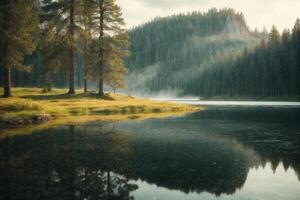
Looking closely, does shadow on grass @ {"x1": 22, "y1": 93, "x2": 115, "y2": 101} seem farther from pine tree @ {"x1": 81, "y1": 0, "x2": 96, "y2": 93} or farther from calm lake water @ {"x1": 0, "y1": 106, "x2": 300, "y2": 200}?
calm lake water @ {"x1": 0, "y1": 106, "x2": 300, "y2": 200}

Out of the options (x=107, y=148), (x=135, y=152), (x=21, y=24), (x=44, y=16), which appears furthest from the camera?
(x=44, y=16)

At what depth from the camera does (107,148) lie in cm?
1983

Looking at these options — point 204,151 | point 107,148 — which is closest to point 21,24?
point 107,148

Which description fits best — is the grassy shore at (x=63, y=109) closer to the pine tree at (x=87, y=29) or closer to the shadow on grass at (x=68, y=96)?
the shadow on grass at (x=68, y=96)

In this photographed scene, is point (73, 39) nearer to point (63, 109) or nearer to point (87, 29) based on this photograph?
point (87, 29)

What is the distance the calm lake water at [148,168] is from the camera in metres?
11.3

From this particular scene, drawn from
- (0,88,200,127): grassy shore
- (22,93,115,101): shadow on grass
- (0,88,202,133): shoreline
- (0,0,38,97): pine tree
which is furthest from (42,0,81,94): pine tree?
(0,0,38,97): pine tree

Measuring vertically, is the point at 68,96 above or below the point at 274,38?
below

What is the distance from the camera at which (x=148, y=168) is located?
1478cm

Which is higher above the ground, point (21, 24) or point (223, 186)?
point (21, 24)

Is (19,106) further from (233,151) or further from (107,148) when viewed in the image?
(233,151)

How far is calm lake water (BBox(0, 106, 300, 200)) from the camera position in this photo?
37.2 feet

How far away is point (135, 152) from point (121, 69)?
1767 inches

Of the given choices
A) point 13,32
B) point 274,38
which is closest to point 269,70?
point 274,38
